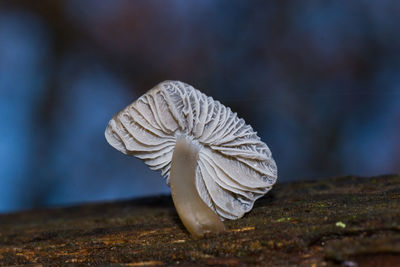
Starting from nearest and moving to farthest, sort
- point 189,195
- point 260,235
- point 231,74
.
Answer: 1. point 260,235
2. point 189,195
3. point 231,74

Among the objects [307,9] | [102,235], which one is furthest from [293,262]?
[307,9]

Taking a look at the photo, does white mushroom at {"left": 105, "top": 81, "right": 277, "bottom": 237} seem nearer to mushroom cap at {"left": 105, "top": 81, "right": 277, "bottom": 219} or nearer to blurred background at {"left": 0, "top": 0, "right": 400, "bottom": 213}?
mushroom cap at {"left": 105, "top": 81, "right": 277, "bottom": 219}

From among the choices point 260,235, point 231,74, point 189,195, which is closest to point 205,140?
point 189,195

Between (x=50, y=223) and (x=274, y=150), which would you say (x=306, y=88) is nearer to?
(x=274, y=150)

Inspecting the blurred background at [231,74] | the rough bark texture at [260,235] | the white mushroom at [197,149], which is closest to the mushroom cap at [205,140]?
the white mushroom at [197,149]

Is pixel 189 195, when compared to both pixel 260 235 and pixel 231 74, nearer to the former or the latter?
pixel 260 235

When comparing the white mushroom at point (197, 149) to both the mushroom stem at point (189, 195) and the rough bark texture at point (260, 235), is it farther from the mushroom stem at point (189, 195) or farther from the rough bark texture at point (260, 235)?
the rough bark texture at point (260, 235)
